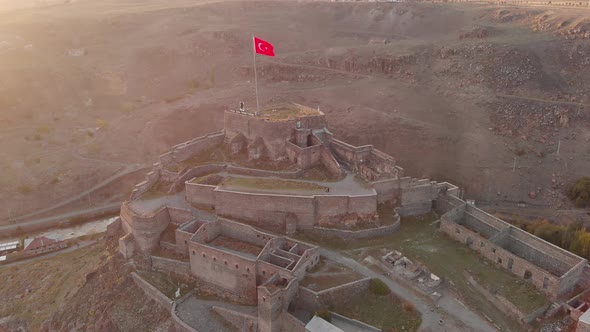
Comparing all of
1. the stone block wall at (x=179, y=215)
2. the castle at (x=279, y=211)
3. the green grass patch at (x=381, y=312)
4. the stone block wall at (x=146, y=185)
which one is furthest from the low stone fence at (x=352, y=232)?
the stone block wall at (x=146, y=185)

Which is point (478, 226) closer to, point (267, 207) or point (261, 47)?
point (267, 207)

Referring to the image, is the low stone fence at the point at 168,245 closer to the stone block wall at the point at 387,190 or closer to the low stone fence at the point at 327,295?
the low stone fence at the point at 327,295

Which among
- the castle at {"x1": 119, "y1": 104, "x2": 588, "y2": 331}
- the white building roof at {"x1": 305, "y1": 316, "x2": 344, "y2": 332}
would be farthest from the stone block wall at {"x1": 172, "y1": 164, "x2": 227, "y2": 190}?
the white building roof at {"x1": 305, "y1": 316, "x2": 344, "y2": 332}

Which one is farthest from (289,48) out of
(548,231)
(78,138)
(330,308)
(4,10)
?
(4,10)

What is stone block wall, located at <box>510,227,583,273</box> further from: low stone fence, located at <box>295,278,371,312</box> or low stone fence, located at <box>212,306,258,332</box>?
low stone fence, located at <box>212,306,258,332</box>

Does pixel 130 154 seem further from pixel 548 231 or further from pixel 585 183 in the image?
pixel 585 183
